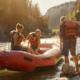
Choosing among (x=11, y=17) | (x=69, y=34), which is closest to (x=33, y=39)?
(x=69, y=34)

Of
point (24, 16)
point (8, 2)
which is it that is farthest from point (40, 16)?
point (8, 2)

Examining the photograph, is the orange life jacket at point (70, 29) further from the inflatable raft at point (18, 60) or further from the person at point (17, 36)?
the person at point (17, 36)

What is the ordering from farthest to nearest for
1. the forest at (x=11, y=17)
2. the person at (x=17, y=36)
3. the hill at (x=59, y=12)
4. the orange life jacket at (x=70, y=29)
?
the hill at (x=59, y=12), the forest at (x=11, y=17), the person at (x=17, y=36), the orange life jacket at (x=70, y=29)

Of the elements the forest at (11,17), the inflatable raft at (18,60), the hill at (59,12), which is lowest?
the inflatable raft at (18,60)

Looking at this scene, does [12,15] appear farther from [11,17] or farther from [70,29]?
[70,29]

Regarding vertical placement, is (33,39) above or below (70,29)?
below

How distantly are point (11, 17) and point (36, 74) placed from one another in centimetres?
2992

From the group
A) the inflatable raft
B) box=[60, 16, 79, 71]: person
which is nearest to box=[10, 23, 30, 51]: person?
the inflatable raft

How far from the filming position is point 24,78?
13.5 ft

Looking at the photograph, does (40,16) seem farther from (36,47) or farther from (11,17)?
(36,47)

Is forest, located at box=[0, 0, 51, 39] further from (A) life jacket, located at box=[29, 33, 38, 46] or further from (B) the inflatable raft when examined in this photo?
(B) the inflatable raft

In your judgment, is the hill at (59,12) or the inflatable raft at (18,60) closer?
the inflatable raft at (18,60)

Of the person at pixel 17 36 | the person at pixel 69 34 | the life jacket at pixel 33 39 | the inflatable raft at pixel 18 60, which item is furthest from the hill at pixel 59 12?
the person at pixel 69 34

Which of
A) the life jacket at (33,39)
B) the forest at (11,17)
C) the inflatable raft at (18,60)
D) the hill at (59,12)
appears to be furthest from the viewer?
the hill at (59,12)
